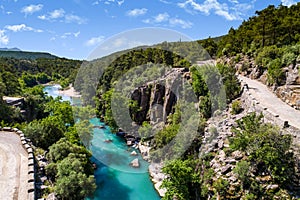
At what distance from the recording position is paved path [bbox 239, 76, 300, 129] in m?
19.8

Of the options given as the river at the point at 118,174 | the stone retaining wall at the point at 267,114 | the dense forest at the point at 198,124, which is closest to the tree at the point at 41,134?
the dense forest at the point at 198,124

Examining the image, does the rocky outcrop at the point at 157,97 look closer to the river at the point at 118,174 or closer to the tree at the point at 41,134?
the river at the point at 118,174

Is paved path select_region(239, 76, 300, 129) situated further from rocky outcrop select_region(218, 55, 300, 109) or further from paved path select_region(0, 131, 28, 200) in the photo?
paved path select_region(0, 131, 28, 200)

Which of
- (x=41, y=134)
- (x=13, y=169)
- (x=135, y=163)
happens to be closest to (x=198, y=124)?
(x=135, y=163)

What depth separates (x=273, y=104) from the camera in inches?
920

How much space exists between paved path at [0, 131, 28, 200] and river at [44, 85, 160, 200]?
22.9 feet

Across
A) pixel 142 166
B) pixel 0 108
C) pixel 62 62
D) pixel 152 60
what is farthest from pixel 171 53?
pixel 62 62

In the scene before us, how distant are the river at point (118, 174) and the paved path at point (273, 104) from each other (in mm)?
12997

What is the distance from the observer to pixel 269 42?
35781mm

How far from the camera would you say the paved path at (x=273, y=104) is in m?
19.8

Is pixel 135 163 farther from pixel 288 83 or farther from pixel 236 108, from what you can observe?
pixel 288 83

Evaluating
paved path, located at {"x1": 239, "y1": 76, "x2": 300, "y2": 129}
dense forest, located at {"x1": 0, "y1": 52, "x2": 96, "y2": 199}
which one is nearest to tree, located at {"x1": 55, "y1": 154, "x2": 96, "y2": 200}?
dense forest, located at {"x1": 0, "y1": 52, "x2": 96, "y2": 199}

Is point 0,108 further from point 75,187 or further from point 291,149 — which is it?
point 291,149

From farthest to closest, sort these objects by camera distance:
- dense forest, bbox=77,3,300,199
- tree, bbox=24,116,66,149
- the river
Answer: the river < tree, bbox=24,116,66,149 < dense forest, bbox=77,3,300,199
